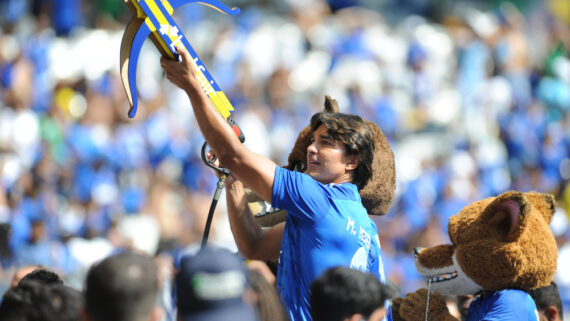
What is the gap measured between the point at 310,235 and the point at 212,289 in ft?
4.15

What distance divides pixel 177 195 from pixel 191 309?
7.32 m

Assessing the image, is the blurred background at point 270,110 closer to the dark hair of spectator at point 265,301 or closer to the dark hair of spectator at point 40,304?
the dark hair of spectator at point 40,304

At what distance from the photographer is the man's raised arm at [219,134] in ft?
9.95

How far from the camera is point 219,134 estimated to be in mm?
3045

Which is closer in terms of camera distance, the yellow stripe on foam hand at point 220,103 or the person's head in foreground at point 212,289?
the person's head in foreground at point 212,289

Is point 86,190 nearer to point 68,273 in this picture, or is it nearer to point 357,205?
point 68,273

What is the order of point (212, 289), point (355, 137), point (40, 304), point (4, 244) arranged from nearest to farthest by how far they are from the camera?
1. point (212, 289)
2. point (40, 304)
3. point (355, 137)
4. point (4, 244)

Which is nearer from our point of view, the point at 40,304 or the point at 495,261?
the point at 40,304

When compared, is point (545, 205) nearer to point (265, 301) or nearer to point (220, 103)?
point (220, 103)

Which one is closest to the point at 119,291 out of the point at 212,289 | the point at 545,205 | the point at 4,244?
the point at 212,289

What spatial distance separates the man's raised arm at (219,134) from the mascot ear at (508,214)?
3.95ft

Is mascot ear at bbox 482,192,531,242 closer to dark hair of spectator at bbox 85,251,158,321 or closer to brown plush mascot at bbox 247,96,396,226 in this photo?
brown plush mascot at bbox 247,96,396,226

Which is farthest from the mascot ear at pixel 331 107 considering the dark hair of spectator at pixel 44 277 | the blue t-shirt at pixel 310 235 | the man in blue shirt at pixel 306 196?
the dark hair of spectator at pixel 44 277

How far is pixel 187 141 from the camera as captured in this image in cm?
982
